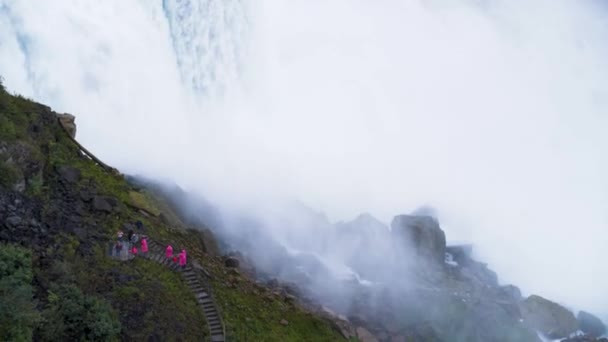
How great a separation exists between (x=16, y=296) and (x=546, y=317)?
44684mm

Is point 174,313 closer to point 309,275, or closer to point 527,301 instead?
point 309,275

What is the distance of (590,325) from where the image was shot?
54625 millimetres

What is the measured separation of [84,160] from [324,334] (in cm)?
1525

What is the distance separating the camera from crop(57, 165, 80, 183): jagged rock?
1058 inches

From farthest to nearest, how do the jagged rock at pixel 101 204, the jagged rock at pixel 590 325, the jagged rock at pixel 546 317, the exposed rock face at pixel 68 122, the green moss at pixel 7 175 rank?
the jagged rock at pixel 590 325 → the jagged rock at pixel 546 317 → the exposed rock face at pixel 68 122 → the jagged rock at pixel 101 204 → the green moss at pixel 7 175

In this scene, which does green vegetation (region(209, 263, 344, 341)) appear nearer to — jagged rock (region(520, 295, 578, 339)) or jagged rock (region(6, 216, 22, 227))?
jagged rock (region(6, 216, 22, 227))

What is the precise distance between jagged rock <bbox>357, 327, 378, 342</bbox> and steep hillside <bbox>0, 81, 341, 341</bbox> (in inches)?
154

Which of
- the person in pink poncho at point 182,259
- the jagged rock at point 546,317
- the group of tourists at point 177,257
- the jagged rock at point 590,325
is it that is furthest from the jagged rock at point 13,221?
the jagged rock at point 590,325

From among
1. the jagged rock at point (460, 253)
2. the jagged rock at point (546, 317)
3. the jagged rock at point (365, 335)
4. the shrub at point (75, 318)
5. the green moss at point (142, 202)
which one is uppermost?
the jagged rock at point (460, 253)

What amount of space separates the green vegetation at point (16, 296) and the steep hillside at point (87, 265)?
3cm

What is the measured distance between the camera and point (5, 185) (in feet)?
74.2

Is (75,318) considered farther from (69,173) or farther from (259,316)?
(259,316)

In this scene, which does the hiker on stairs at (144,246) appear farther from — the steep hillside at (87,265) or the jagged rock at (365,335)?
the jagged rock at (365,335)

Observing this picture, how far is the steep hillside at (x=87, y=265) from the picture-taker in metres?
19.3
